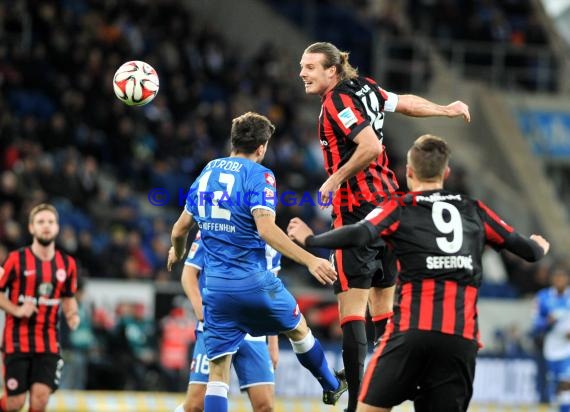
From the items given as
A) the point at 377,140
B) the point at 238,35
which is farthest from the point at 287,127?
the point at 377,140

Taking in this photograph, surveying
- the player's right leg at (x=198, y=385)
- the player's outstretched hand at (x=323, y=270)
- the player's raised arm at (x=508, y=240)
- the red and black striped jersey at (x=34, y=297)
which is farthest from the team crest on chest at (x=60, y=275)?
the player's raised arm at (x=508, y=240)

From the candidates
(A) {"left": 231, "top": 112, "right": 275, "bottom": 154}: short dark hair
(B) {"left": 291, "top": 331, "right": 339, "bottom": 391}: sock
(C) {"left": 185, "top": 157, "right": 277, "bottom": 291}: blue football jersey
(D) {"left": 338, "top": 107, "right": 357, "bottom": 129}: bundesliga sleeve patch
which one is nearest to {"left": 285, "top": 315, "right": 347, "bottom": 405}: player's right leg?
(B) {"left": 291, "top": 331, "right": 339, "bottom": 391}: sock

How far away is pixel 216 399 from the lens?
871 cm

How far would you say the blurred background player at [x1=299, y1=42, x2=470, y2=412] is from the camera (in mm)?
8953

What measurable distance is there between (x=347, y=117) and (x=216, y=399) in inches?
94.9

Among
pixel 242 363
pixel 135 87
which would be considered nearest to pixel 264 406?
pixel 242 363

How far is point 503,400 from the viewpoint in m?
18.0

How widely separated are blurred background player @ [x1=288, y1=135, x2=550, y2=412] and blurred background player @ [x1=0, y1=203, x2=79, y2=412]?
469cm

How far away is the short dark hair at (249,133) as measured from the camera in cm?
871

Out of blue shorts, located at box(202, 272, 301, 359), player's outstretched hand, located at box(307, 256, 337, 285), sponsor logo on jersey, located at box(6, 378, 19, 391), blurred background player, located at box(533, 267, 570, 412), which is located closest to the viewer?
player's outstretched hand, located at box(307, 256, 337, 285)

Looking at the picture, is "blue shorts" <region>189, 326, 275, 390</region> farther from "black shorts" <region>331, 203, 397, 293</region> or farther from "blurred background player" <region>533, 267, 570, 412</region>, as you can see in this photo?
"blurred background player" <region>533, 267, 570, 412</region>

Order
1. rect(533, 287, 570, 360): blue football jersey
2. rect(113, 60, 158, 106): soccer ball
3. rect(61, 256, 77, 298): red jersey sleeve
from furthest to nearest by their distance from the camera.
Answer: rect(533, 287, 570, 360): blue football jersey
rect(61, 256, 77, 298): red jersey sleeve
rect(113, 60, 158, 106): soccer ball

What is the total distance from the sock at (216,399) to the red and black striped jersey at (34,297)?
3232 millimetres

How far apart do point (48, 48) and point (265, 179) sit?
44.5 feet
